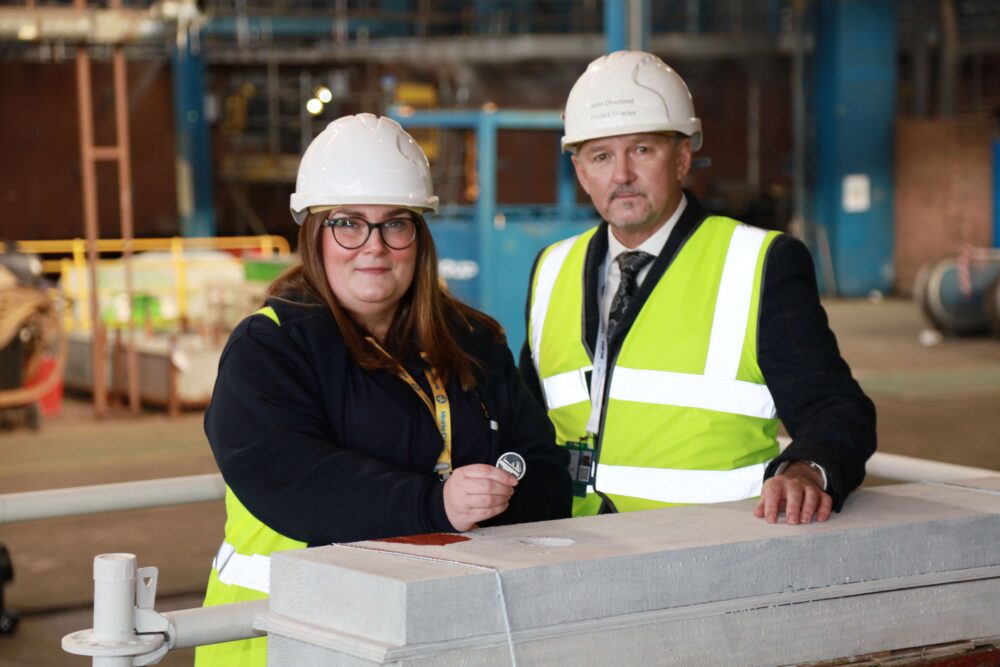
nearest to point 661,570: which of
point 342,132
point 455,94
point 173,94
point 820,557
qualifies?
point 820,557

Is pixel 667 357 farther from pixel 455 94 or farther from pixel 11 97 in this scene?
pixel 11 97

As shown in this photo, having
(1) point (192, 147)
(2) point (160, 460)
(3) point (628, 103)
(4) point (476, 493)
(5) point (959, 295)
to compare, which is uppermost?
(1) point (192, 147)

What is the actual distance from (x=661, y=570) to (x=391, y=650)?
48 centimetres

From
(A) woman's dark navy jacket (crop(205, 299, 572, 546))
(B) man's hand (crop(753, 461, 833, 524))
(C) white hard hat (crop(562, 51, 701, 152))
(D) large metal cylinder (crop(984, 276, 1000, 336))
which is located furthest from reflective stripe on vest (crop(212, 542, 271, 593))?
(D) large metal cylinder (crop(984, 276, 1000, 336))

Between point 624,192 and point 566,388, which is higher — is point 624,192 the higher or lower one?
the higher one

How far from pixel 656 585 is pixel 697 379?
124 cm

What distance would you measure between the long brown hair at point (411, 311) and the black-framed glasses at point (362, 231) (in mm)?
45

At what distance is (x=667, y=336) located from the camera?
3.44 m

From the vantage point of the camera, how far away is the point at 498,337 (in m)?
3.20

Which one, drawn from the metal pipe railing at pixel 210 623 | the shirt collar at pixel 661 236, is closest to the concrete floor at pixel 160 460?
the shirt collar at pixel 661 236

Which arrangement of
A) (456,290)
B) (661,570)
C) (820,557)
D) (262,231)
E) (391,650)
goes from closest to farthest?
(391,650) < (661,570) < (820,557) < (456,290) < (262,231)

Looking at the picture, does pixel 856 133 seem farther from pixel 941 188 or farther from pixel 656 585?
pixel 656 585

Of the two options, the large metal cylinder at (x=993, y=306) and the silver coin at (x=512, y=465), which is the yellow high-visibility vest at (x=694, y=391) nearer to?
the silver coin at (x=512, y=465)

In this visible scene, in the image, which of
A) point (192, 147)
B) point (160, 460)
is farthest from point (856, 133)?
point (160, 460)
